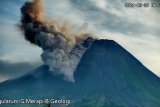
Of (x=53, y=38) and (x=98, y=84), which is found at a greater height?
(x=53, y=38)

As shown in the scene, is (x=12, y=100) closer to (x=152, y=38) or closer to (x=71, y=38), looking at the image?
(x=71, y=38)

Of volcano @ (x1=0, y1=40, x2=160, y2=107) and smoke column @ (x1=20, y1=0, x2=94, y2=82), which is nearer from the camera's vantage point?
smoke column @ (x1=20, y1=0, x2=94, y2=82)

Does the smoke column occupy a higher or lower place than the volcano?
higher

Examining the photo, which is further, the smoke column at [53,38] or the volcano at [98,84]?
the volcano at [98,84]

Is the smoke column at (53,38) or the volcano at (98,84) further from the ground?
the smoke column at (53,38)

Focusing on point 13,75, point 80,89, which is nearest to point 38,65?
point 13,75
